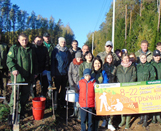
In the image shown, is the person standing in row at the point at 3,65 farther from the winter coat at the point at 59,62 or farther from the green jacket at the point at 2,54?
the winter coat at the point at 59,62

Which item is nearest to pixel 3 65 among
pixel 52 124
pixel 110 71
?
pixel 52 124

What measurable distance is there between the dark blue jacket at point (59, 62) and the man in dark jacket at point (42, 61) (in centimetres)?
52

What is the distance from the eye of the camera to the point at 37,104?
13.7 ft

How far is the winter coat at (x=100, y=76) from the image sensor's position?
Result: 13.5 ft

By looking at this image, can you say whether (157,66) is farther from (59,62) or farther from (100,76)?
(59,62)

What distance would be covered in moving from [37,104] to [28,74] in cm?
87

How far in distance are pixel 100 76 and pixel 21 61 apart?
219 cm

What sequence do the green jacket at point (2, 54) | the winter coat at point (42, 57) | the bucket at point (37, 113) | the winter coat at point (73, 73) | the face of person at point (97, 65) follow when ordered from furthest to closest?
1. the winter coat at point (42, 57)
2. the green jacket at point (2, 54)
3. the winter coat at point (73, 73)
4. the bucket at point (37, 113)
5. the face of person at point (97, 65)

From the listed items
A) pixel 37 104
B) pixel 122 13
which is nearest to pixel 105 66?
pixel 37 104

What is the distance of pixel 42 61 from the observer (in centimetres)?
536

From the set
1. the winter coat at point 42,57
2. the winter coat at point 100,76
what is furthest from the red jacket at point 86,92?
the winter coat at point 42,57

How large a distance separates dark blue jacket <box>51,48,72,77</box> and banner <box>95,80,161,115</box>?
1610mm

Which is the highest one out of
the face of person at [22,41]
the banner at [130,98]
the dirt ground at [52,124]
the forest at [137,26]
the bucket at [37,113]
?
the forest at [137,26]

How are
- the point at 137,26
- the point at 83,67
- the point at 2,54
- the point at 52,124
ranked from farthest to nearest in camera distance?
the point at 137,26, the point at 2,54, the point at 83,67, the point at 52,124
